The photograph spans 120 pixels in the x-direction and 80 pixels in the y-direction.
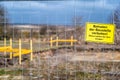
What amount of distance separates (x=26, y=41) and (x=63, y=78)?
0.96 m

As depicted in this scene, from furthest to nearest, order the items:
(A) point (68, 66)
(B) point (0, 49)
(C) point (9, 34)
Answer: (B) point (0, 49)
(A) point (68, 66)
(C) point (9, 34)

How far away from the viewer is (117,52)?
6258mm

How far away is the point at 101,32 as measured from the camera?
484 centimetres

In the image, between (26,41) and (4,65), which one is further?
(4,65)

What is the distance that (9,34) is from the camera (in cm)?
552

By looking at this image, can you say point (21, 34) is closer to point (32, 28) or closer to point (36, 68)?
point (32, 28)

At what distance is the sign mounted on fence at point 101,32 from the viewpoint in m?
4.81

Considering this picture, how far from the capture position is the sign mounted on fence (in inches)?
189

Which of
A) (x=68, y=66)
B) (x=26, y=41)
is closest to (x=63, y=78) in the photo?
(x=68, y=66)

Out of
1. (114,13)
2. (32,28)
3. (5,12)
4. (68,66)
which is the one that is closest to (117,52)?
(68,66)

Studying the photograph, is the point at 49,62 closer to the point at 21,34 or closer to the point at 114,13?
the point at 21,34

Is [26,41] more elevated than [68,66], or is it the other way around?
[26,41]

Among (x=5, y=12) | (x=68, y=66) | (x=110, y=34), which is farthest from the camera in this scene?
(x=68, y=66)

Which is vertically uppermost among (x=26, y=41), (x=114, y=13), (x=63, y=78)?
(x=114, y=13)
